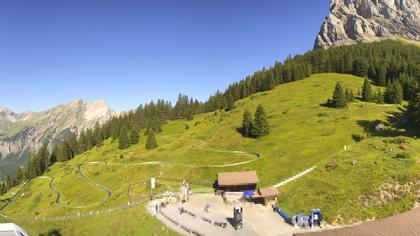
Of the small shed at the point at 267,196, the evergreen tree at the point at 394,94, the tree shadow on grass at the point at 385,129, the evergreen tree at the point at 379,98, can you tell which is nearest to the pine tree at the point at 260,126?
the tree shadow on grass at the point at 385,129

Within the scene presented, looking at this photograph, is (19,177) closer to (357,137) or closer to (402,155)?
(357,137)

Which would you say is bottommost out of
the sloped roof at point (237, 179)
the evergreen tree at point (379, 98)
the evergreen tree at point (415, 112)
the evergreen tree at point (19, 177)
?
the evergreen tree at point (19, 177)

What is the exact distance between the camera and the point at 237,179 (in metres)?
64.3

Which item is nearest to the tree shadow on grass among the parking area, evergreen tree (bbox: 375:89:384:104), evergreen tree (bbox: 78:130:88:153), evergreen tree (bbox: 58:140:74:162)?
evergreen tree (bbox: 375:89:384:104)

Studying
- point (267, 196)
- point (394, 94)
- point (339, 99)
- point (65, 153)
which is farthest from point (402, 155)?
point (65, 153)

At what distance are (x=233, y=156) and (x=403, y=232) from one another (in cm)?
6656

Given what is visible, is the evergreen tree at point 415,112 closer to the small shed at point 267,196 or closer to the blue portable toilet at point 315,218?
the small shed at point 267,196

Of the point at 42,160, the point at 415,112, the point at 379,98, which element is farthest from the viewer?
the point at 42,160

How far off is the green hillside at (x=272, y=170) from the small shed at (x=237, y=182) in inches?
204

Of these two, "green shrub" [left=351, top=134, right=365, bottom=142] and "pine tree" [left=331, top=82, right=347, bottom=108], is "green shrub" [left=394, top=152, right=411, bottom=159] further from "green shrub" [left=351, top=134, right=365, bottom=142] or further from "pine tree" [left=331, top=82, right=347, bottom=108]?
"pine tree" [left=331, top=82, right=347, bottom=108]

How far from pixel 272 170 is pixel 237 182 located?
13.7 meters

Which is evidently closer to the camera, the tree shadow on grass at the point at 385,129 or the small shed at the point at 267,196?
the small shed at the point at 267,196

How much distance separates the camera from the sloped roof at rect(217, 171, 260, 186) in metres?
63.4

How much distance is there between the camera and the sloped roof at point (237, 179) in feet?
208
